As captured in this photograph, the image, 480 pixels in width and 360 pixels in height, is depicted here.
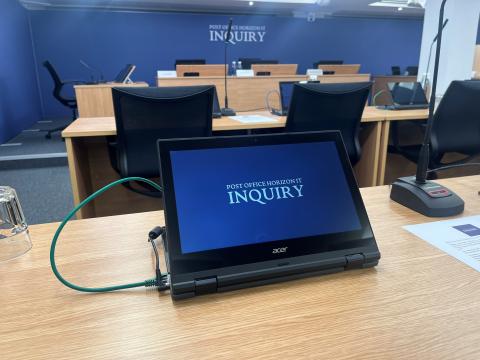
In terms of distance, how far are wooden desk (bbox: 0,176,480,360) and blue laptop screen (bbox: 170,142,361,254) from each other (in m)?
0.09

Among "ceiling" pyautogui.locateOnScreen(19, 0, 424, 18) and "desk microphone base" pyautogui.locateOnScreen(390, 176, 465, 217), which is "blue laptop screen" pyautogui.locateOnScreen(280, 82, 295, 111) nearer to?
"desk microphone base" pyautogui.locateOnScreen(390, 176, 465, 217)

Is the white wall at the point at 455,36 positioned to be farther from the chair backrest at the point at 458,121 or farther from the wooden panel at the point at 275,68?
the wooden panel at the point at 275,68

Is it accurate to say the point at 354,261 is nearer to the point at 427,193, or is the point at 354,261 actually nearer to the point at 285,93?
the point at 427,193

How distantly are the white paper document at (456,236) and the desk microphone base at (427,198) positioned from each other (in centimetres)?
3

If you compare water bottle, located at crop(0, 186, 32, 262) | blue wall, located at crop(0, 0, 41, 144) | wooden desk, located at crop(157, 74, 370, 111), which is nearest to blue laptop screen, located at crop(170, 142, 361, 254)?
water bottle, located at crop(0, 186, 32, 262)

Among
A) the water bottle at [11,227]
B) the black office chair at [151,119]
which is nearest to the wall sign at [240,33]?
the black office chair at [151,119]

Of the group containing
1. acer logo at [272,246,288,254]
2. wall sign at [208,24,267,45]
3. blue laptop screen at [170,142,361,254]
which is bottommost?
acer logo at [272,246,288,254]

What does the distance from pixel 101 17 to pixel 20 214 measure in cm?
779

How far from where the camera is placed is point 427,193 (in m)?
0.85

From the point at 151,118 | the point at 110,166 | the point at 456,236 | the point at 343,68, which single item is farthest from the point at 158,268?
the point at 343,68

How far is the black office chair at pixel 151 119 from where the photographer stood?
169 cm

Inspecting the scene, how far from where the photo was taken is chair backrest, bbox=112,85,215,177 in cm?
169

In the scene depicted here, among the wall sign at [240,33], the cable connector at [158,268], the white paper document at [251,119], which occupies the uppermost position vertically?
the wall sign at [240,33]

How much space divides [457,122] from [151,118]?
1767 millimetres
